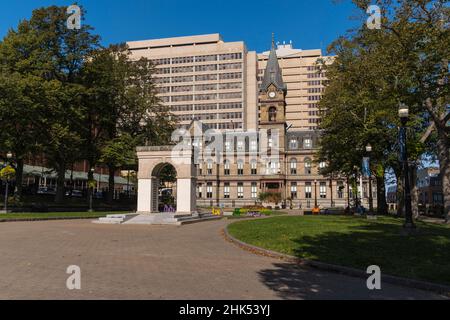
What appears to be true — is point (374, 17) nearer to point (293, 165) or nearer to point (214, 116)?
point (293, 165)

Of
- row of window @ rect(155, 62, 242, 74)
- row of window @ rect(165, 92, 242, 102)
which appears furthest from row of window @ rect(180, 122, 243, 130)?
row of window @ rect(155, 62, 242, 74)

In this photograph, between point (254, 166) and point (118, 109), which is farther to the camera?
point (254, 166)

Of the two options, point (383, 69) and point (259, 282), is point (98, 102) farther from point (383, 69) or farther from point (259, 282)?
point (259, 282)

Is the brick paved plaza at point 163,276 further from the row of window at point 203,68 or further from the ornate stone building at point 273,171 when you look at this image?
the row of window at point 203,68

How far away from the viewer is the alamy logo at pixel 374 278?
25.8 feet

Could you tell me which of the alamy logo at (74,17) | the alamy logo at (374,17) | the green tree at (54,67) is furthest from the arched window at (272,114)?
the alamy logo at (374,17)

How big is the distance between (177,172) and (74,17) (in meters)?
18.6

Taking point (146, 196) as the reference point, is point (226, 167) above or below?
above

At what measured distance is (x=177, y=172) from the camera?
3309 centimetres

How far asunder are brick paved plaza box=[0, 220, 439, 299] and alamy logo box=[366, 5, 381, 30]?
55.2 ft

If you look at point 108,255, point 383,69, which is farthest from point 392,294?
point 383,69

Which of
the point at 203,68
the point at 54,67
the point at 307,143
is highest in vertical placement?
the point at 203,68

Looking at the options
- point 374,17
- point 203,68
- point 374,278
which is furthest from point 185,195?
Result: point 203,68

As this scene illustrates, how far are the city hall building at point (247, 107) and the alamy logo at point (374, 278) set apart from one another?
6108 cm
